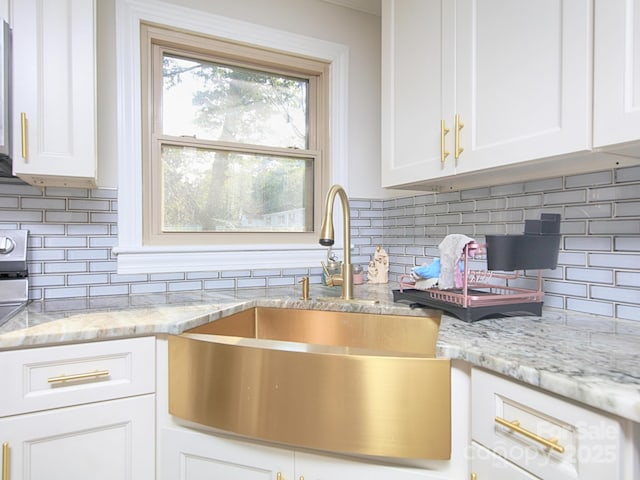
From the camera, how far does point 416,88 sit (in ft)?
4.95

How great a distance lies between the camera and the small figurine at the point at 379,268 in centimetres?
209

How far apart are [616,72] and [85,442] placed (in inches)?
64.2

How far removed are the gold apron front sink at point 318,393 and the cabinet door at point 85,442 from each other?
0.13 m

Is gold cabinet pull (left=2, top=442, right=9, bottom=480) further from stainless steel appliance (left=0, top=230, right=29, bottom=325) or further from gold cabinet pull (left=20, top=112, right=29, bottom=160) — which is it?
gold cabinet pull (left=20, top=112, right=29, bottom=160)

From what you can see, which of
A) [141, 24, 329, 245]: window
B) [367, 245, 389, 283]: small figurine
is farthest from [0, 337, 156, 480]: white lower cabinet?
[367, 245, 389, 283]: small figurine

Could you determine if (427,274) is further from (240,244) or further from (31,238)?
(31,238)

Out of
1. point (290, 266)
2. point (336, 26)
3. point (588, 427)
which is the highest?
point (336, 26)

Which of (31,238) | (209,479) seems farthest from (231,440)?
(31,238)

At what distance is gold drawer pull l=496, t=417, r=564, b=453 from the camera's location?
0.68 metres

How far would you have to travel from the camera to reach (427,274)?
1.36 meters

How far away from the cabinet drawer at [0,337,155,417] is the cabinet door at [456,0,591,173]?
1.18 m

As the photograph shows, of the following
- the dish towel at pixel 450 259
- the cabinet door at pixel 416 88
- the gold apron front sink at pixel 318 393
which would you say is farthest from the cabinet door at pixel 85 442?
the cabinet door at pixel 416 88

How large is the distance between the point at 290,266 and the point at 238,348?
993mm

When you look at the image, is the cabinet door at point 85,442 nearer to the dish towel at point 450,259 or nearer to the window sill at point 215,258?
the window sill at point 215,258
